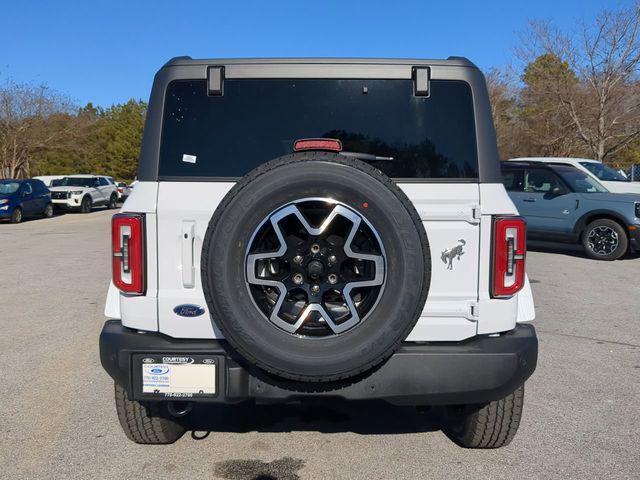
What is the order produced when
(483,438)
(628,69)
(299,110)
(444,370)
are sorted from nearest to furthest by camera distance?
(444,370) < (299,110) < (483,438) < (628,69)

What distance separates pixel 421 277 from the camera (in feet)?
8.38

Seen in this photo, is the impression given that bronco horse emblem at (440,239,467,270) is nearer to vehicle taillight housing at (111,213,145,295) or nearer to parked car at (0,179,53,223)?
vehicle taillight housing at (111,213,145,295)

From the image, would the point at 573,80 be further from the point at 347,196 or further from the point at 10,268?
the point at 347,196

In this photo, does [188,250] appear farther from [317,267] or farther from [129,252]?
[317,267]

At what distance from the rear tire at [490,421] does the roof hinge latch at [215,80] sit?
2151 millimetres

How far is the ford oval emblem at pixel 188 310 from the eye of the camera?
9.33 feet

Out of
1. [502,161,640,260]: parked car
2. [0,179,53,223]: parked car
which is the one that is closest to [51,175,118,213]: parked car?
[0,179,53,223]: parked car

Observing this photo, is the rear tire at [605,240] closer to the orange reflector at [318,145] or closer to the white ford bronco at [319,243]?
the white ford bronco at [319,243]

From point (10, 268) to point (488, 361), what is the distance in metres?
9.53

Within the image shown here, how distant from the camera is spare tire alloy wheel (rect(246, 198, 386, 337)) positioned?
102 inches

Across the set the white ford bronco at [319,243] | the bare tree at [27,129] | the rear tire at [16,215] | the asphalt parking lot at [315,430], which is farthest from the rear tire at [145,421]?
the bare tree at [27,129]

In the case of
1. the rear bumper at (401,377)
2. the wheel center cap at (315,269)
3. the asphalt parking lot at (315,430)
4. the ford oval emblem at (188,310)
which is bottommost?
the asphalt parking lot at (315,430)

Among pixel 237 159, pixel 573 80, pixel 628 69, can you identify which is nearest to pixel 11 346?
pixel 237 159

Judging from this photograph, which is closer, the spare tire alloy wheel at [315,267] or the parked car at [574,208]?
the spare tire alloy wheel at [315,267]
